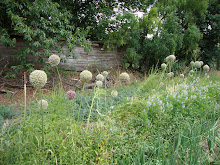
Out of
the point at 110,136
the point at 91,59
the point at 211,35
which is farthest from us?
the point at 211,35

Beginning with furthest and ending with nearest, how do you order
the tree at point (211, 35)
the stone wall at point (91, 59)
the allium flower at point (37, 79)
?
1. the tree at point (211, 35)
2. the stone wall at point (91, 59)
3. the allium flower at point (37, 79)

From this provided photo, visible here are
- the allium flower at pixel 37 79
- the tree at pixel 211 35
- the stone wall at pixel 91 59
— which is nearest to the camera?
the allium flower at pixel 37 79

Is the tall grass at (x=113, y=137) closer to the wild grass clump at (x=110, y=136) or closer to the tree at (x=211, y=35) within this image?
the wild grass clump at (x=110, y=136)

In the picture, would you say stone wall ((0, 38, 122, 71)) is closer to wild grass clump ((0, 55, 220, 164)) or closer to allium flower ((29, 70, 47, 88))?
wild grass clump ((0, 55, 220, 164))

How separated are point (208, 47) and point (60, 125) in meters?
12.5

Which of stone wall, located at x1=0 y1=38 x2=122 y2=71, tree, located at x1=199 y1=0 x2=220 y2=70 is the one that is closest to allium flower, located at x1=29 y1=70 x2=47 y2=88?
stone wall, located at x1=0 y1=38 x2=122 y2=71

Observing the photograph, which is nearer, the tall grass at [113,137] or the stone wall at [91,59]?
the tall grass at [113,137]

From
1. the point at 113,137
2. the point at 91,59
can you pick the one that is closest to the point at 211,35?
the point at 91,59

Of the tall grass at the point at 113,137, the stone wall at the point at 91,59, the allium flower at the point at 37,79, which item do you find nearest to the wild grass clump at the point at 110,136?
the tall grass at the point at 113,137

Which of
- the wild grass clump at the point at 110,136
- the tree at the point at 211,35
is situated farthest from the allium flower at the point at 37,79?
the tree at the point at 211,35

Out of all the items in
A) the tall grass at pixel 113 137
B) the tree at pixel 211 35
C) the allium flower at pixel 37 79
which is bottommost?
the tall grass at pixel 113 137

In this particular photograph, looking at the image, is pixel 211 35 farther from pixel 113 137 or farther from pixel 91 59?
pixel 113 137

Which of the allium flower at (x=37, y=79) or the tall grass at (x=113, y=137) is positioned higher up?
the allium flower at (x=37, y=79)

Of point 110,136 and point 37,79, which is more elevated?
point 37,79
